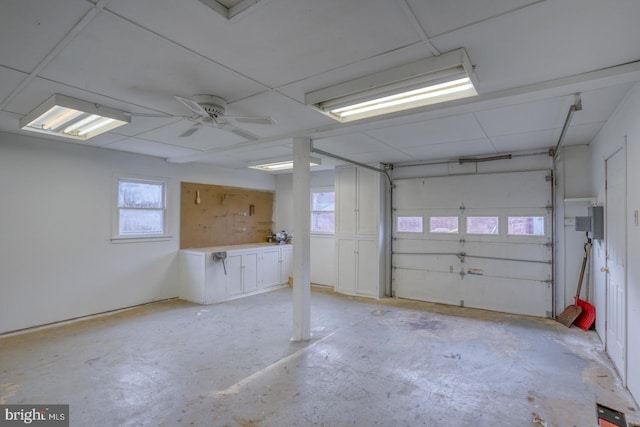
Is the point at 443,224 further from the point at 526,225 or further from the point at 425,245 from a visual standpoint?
the point at 526,225

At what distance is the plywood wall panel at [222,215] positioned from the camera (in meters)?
5.96

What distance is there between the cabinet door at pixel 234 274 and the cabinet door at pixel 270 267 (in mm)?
573

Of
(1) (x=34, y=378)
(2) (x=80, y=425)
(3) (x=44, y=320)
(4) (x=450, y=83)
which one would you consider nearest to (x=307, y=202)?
(4) (x=450, y=83)

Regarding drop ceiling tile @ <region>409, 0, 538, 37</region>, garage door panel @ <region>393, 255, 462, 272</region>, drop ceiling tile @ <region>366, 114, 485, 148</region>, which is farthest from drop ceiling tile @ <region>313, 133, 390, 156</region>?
drop ceiling tile @ <region>409, 0, 538, 37</region>

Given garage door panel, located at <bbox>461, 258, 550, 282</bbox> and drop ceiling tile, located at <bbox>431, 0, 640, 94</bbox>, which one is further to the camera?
garage door panel, located at <bbox>461, 258, 550, 282</bbox>

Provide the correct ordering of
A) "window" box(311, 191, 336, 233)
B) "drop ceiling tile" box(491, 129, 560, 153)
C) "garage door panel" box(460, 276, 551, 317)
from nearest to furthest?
"drop ceiling tile" box(491, 129, 560, 153), "garage door panel" box(460, 276, 551, 317), "window" box(311, 191, 336, 233)

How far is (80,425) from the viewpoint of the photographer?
7.34 feet

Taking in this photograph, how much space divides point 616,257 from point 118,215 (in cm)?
624

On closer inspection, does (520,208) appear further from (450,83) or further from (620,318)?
(450,83)

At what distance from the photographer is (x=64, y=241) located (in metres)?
4.46

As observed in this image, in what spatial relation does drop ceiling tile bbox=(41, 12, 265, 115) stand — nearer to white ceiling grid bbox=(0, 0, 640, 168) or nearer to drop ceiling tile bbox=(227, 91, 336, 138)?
white ceiling grid bbox=(0, 0, 640, 168)

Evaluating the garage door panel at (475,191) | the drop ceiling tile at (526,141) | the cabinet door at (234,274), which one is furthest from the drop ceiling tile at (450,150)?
the cabinet door at (234,274)

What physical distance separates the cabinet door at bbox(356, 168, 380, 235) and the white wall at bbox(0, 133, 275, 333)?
3.47m

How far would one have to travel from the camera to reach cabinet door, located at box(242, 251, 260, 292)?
233 inches
